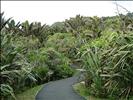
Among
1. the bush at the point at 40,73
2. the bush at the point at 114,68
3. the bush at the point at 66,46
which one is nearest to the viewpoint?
the bush at the point at 114,68

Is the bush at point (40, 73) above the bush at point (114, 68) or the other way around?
the other way around

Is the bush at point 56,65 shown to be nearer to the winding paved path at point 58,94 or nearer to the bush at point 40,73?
the bush at point 40,73

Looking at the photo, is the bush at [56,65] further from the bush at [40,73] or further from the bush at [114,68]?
the bush at [114,68]

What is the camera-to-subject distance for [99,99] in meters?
15.1

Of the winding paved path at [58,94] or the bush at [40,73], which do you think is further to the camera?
the bush at [40,73]

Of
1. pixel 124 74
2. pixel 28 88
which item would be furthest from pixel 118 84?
pixel 28 88

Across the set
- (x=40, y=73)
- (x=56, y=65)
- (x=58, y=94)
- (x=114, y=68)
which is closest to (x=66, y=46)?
(x=56, y=65)

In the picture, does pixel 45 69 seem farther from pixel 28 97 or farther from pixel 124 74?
pixel 124 74

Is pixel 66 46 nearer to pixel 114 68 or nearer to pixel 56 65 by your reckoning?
pixel 56 65

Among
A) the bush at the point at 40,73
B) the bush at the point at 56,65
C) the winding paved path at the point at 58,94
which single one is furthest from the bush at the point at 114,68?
the bush at the point at 56,65

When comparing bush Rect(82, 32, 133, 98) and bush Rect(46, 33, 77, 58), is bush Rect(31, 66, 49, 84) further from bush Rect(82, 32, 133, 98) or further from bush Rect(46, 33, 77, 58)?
bush Rect(46, 33, 77, 58)

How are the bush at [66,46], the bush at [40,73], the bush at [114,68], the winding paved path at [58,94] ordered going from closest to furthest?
the bush at [114,68] → the winding paved path at [58,94] → the bush at [40,73] → the bush at [66,46]

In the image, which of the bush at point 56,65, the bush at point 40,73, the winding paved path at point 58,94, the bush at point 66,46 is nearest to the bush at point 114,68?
the winding paved path at point 58,94

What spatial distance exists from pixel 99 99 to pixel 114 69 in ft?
4.67
